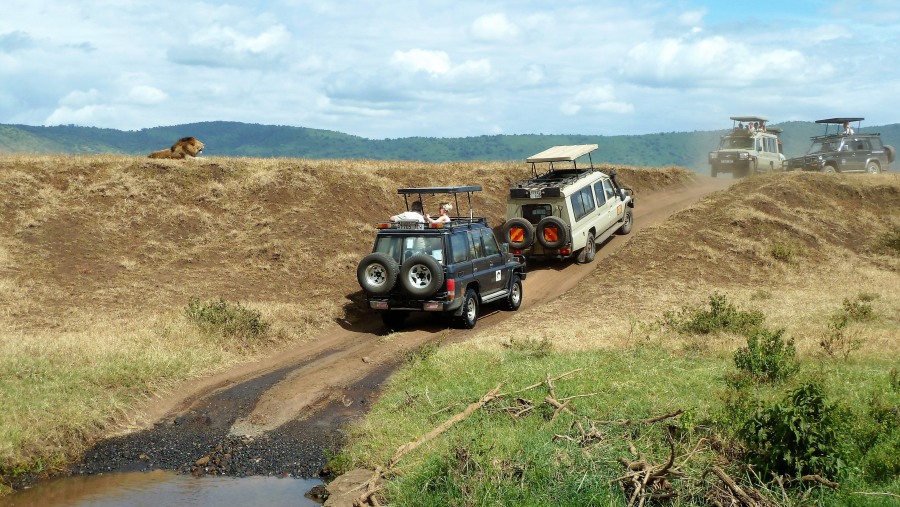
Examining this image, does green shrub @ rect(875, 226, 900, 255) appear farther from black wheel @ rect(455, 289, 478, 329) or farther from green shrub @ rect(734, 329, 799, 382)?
green shrub @ rect(734, 329, 799, 382)

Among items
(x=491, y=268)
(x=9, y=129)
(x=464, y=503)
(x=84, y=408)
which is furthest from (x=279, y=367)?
(x=9, y=129)

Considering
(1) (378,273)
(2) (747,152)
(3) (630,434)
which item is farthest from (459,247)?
(2) (747,152)

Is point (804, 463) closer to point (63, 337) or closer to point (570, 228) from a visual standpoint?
point (63, 337)

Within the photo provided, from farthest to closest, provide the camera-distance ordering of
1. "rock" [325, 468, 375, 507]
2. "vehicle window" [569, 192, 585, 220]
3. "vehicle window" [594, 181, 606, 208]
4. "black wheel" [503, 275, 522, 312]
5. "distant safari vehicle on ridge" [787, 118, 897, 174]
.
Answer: "distant safari vehicle on ridge" [787, 118, 897, 174]
"vehicle window" [594, 181, 606, 208]
"vehicle window" [569, 192, 585, 220]
"black wheel" [503, 275, 522, 312]
"rock" [325, 468, 375, 507]

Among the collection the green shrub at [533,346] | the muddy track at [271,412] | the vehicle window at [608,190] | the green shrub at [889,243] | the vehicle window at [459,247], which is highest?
the vehicle window at [608,190]

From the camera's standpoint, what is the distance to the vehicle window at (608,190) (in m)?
23.7

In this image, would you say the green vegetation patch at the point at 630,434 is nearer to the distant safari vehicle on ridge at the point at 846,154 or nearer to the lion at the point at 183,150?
the lion at the point at 183,150

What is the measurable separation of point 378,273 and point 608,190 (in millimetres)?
10548

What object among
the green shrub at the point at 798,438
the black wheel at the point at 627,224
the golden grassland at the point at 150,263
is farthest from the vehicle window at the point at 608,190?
the green shrub at the point at 798,438

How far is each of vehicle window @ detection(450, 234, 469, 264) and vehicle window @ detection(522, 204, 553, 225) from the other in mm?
5262

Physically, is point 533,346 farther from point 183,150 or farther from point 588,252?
point 183,150

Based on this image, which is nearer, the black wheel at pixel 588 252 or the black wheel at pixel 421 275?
the black wheel at pixel 421 275

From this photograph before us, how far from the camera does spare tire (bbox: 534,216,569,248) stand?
819 inches

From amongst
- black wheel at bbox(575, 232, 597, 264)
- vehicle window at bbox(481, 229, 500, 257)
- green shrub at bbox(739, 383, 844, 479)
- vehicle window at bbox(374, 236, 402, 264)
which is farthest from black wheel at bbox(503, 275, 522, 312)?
green shrub at bbox(739, 383, 844, 479)
